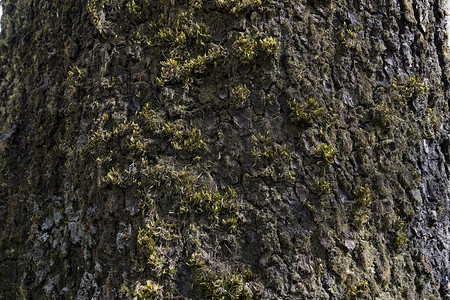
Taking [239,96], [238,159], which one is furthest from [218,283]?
[239,96]

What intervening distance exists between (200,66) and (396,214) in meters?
1.53

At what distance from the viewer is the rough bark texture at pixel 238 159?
2127 millimetres

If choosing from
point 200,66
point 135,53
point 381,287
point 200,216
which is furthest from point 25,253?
point 381,287

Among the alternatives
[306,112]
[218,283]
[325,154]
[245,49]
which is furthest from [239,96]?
[218,283]

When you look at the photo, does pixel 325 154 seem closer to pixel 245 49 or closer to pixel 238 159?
pixel 238 159

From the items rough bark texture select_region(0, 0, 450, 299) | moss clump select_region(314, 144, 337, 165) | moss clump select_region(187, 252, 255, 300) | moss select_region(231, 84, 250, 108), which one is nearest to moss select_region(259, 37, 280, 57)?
rough bark texture select_region(0, 0, 450, 299)

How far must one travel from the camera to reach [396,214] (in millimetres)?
2354

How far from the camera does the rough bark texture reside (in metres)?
2.13

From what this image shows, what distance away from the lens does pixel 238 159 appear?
7.34 feet

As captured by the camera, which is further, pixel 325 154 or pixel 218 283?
pixel 325 154

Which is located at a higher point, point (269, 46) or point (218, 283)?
point (269, 46)

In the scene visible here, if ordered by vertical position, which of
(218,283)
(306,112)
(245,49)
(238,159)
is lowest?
(218,283)

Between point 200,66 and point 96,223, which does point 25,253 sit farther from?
point 200,66

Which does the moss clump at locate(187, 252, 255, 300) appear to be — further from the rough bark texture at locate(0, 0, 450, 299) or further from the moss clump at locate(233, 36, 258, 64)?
the moss clump at locate(233, 36, 258, 64)
